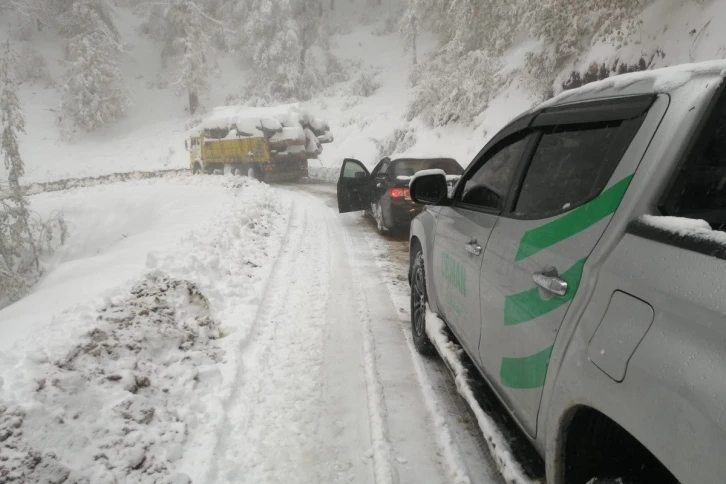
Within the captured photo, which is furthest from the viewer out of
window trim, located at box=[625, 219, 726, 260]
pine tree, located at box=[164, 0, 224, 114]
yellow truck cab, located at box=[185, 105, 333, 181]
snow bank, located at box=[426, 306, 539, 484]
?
pine tree, located at box=[164, 0, 224, 114]

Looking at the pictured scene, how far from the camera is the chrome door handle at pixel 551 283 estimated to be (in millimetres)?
1564

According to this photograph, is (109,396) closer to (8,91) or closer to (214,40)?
(8,91)

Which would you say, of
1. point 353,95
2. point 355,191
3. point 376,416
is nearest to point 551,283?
point 376,416

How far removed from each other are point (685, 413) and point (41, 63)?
50.9m

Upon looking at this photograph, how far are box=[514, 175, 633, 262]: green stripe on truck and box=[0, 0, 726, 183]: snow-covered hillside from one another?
28.9 feet

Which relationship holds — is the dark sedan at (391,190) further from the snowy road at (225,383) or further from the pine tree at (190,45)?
the pine tree at (190,45)

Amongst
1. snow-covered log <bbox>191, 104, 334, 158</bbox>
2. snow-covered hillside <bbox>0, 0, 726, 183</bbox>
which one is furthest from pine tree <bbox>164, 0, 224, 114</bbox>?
snow-covered log <bbox>191, 104, 334, 158</bbox>

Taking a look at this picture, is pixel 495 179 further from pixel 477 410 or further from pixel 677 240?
pixel 677 240

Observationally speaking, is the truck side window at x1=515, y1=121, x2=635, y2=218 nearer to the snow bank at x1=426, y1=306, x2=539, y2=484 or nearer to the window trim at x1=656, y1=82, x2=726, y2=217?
the window trim at x1=656, y1=82, x2=726, y2=217

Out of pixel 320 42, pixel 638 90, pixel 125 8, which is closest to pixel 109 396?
pixel 638 90

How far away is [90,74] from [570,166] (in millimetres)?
42691

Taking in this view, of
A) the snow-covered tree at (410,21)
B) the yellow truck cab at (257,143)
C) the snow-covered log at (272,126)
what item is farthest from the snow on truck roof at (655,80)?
the snow-covered tree at (410,21)

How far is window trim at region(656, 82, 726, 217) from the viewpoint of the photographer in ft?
4.34

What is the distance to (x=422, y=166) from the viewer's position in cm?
818
